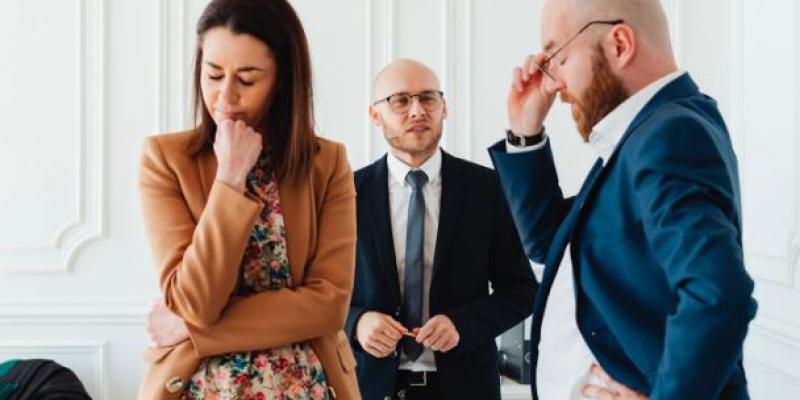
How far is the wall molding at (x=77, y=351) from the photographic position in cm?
371

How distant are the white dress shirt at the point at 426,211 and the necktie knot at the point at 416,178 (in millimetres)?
16

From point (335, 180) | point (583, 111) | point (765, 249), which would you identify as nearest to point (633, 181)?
point (583, 111)

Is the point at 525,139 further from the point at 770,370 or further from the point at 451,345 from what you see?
the point at 770,370

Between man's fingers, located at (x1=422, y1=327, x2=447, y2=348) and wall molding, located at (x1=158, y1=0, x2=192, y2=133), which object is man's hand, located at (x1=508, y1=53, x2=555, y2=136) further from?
wall molding, located at (x1=158, y1=0, x2=192, y2=133)

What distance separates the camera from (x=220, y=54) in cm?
159

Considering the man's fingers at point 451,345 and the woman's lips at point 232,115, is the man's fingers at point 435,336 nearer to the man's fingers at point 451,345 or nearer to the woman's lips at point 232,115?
the man's fingers at point 451,345

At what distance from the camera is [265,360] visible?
1.54m

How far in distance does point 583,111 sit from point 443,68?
236 centimetres

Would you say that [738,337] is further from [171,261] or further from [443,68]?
[443,68]

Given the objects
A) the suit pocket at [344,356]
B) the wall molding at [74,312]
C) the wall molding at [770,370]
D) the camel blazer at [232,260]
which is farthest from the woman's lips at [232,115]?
the wall molding at [74,312]

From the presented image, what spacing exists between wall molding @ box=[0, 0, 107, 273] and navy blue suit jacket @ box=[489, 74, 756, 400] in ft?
9.18

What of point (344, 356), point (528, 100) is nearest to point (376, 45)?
point (528, 100)

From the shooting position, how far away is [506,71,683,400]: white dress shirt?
142 cm

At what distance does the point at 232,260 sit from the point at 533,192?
2.22 ft
